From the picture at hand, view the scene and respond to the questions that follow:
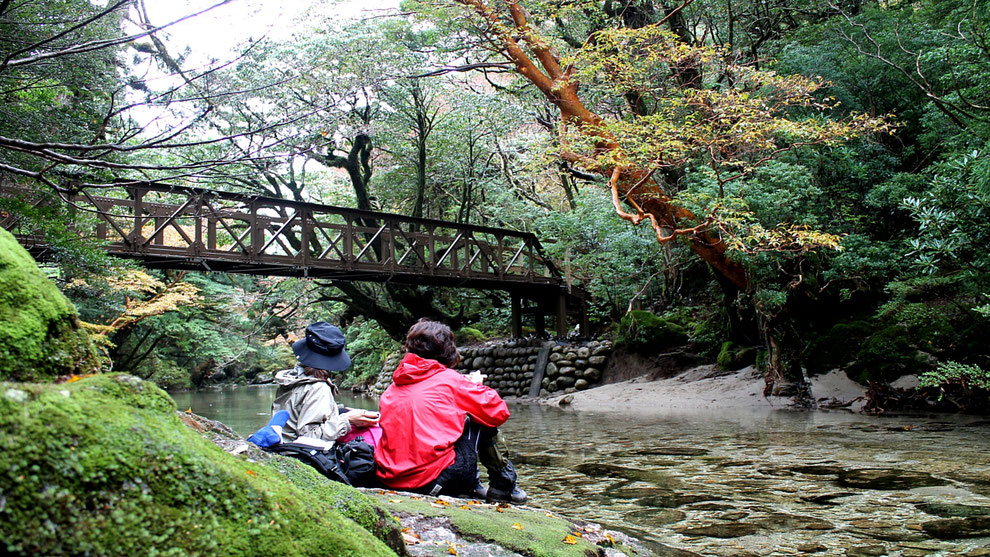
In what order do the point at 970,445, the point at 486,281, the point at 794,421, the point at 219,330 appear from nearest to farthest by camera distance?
the point at 970,445 → the point at 794,421 → the point at 486,281 → the point at 219,330

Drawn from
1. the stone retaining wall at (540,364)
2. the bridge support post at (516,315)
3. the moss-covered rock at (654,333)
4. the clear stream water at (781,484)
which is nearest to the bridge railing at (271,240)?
the bridge support post at (516,315)

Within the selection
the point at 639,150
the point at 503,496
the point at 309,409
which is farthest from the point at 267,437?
the point at 639,150

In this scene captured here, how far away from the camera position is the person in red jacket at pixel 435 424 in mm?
3373

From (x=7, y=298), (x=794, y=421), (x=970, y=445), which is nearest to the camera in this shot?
(x=7, y=298)

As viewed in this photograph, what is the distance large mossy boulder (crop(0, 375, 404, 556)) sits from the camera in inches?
37.9

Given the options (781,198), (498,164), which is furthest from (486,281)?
(781,198)

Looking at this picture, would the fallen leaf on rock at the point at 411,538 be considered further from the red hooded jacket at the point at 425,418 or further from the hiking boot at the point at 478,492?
the hiking boot at the point at 478,492

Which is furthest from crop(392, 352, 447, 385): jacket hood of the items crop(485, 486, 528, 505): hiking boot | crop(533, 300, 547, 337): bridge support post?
crop(533, 300, 547, 337): bridge support post

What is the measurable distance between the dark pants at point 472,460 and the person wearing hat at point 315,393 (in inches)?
20.3

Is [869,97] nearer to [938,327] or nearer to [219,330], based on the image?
[938,327]

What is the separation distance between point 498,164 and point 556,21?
5766 mm

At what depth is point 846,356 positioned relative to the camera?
10.8 m

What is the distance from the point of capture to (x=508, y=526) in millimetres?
2541

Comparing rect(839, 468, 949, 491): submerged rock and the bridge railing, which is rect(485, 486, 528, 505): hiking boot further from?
the bridge railing
